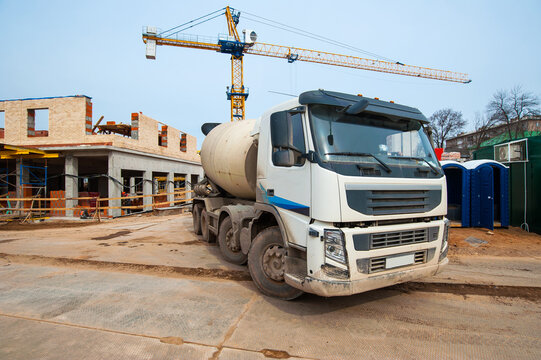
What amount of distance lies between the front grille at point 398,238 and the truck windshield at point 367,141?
787 millimetres

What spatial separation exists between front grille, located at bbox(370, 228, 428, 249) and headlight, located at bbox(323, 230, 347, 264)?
0.38 meters

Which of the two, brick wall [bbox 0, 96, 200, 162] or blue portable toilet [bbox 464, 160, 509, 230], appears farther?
brick wall [bbox 0, 96, 200, 162]

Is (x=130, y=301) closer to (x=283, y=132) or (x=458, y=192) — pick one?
(x=283, y=132)

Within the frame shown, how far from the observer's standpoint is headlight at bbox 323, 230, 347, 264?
3062mm

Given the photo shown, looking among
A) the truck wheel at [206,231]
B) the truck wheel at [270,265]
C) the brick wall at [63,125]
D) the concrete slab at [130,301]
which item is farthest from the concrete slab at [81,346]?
the brick wall at [63,125]

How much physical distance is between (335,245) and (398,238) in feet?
2.89

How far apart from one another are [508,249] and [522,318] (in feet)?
16.0

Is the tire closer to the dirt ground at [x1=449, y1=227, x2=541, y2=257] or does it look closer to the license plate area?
the license plate area

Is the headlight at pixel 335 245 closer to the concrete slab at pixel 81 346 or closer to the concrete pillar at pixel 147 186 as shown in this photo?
the concrete slab at pixel 81 346

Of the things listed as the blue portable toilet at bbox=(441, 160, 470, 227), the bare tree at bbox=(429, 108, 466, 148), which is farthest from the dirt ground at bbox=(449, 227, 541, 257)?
the bare tree at bbox=(429, 108, 466, 148)

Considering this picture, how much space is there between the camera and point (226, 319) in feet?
11.5

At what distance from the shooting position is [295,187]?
11.9 feet

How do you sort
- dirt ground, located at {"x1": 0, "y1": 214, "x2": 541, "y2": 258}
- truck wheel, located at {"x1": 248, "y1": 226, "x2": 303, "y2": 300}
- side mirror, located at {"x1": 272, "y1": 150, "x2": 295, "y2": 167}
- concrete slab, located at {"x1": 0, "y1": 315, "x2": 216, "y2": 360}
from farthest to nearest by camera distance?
1. dirt ground, located at {"x1": 0, "y1": 214, "x2": 541, "y2": 258}
2. truck wheel, located at {"x1": 248, "y1": 226, "x2": 303, "y2": 300}
3. side mirror, located at {"x1": 272, "y1": 150, "x2": 295, "y2": 167}
4. concrete slab, located at {"x1": 0, "y1": 315, "x2": 216, "y2": 360}

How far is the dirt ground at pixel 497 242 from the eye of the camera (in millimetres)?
7105
